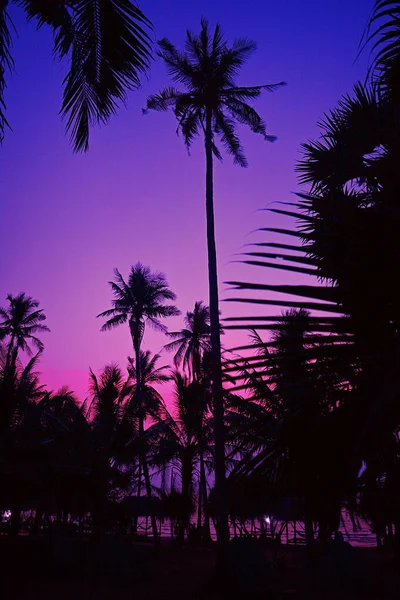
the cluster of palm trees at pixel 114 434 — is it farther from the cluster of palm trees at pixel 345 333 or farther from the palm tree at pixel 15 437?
the cluster of palm trees at pixel 345 333

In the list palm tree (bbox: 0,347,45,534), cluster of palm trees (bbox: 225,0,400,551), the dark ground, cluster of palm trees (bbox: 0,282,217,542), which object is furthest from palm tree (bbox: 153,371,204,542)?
cluster of palm trees (bbox: 225,0,400,551)

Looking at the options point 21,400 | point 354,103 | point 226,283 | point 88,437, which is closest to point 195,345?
point 88,437

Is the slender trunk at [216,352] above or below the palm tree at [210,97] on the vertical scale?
below

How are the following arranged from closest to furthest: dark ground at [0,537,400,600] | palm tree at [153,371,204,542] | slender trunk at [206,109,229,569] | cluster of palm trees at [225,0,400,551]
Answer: cluster of palm trees at [225,0,400,551], dark ground at [0,537,400,600], slender trunk at [206,109,229,569], palm tree at [153,371,204,542]

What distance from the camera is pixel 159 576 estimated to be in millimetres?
17766

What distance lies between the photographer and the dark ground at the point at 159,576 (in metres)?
13.8

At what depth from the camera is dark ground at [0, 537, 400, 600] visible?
543 inches

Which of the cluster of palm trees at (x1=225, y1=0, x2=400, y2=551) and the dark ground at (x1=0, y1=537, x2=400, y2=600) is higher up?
the cluster of palm trees at (x1=225, y1=0, x2=400, y2=551)

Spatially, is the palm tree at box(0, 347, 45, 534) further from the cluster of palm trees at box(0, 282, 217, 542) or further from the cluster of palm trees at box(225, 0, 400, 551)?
the cluster of palm trees at box(225, 0, 400, 551)

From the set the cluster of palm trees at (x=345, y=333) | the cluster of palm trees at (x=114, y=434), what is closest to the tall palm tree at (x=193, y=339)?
the cluster of palm trees at (x=114, y=434)

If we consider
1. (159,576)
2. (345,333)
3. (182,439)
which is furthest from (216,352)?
(182,439)

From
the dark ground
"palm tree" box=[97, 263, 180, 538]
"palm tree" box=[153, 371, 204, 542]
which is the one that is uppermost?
"palm tree" box=[97, 263, 180, 538]

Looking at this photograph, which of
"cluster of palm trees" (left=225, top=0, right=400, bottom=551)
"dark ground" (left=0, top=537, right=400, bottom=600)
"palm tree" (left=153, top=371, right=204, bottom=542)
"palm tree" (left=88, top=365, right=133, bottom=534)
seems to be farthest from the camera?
"palm tree" (left=153, top=371, right=204, bottom=542)

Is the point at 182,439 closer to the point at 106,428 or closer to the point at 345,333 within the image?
the point at 106,428
